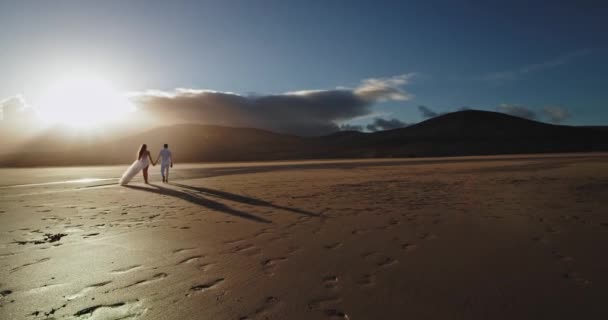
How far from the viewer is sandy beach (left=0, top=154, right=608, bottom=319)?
293 centimetres

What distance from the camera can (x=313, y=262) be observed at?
413 centimetres

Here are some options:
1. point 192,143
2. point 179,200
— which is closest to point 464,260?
point 179,200

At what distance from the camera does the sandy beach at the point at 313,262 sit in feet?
9.61

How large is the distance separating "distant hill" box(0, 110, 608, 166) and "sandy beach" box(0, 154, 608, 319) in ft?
164

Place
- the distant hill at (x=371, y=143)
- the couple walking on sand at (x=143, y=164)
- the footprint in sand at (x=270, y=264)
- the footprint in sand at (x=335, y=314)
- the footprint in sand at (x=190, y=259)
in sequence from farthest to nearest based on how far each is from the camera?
the distant hill at (x=371, y=143) < the couple walking on sand at (x=143, y=164) < the footprint in sand at (x=190, y=259) < the footprint in sand at (x=270, y=264) < the footprint in sand at (x=335, y=314)

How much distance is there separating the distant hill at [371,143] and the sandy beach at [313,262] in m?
49.9

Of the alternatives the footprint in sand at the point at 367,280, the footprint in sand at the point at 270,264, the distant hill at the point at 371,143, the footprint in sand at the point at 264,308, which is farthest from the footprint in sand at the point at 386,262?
the distant hill at the point at 371,143

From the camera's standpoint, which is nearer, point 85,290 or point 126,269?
point 85,290

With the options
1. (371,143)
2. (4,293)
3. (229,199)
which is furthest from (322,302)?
(371,143)

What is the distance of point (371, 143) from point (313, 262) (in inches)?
3269

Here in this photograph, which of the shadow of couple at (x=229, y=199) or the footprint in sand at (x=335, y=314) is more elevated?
the shadow of couple at (x=229, y=199)

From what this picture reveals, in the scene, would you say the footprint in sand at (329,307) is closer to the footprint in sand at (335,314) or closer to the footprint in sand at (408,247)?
the footprint in sand at (335,314)

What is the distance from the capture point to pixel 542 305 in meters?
2.85

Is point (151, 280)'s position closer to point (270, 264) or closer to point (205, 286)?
point (205, 286)
